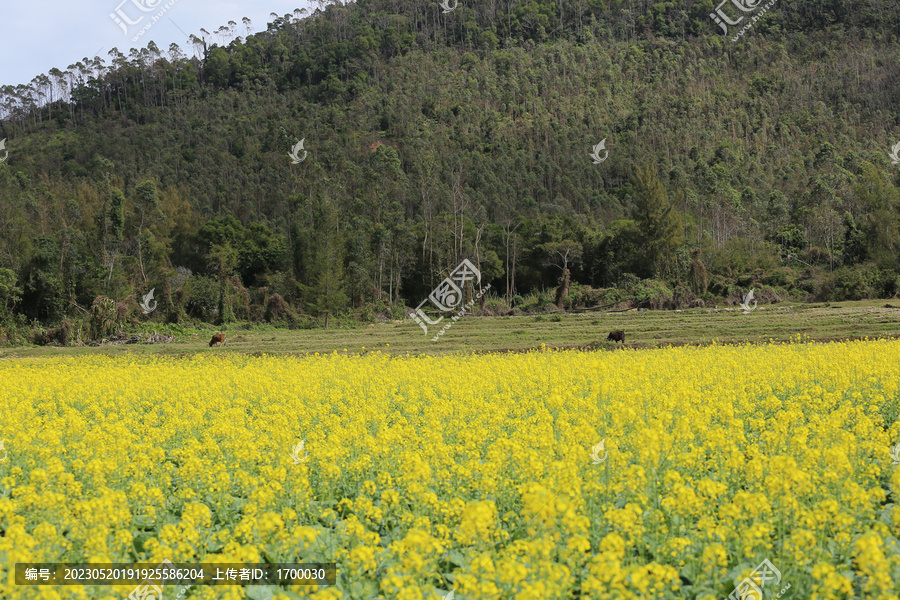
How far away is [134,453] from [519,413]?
4.71m

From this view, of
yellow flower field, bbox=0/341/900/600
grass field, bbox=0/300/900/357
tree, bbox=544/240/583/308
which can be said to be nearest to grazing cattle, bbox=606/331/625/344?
grass field, bbox=0/300/900/357

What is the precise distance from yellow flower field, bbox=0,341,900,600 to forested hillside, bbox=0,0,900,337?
77.3 feet

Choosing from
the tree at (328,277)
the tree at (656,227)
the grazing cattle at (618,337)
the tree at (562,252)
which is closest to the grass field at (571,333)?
the grazing cattle at (618,337)

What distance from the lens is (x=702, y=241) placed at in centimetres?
4850

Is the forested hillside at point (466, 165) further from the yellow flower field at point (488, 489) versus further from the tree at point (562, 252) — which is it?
the yellow flower field at point (488, 489)

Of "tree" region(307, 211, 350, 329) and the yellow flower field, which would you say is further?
"tree" region(307, 211, 350, 329)

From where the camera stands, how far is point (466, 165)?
7581 centimetres

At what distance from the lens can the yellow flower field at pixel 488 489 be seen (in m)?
3.97

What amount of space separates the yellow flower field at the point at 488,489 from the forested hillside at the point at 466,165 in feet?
77.3

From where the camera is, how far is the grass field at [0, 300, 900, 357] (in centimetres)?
2133

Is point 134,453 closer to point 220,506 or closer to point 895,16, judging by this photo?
point 220,506

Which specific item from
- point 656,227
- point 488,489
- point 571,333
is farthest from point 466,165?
point 488,489

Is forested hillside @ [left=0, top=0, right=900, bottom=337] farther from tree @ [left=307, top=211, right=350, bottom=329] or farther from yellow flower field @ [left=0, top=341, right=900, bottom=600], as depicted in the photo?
yellow flower field @ [left=0, top=341, right=900, bottom=600]

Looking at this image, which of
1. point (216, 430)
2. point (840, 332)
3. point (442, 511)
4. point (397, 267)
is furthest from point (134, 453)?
point (397, 267)
